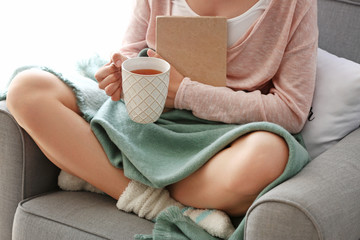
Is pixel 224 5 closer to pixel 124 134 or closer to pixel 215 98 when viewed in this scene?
pixel 215 98

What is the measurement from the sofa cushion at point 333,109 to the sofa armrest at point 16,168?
25.3 inches

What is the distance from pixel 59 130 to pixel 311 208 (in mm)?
582

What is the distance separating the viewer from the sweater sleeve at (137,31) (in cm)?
140

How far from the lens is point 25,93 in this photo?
1223mm

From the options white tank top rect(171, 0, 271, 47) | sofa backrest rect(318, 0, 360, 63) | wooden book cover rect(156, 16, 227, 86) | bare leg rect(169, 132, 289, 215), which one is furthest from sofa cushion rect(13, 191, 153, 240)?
sofa backrest rect(318, 0, 360, 63)

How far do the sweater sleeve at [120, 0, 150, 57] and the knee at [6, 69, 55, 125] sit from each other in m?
0.25

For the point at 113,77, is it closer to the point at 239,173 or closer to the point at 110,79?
the point at 110,79

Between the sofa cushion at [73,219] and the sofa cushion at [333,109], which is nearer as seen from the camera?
the sofa cushion at [73,219]

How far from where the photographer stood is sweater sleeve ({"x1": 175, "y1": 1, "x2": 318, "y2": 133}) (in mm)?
1249

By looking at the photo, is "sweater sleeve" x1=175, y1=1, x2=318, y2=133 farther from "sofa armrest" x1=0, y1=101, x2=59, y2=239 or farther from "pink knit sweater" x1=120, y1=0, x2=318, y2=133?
"sofa armrest" x1=0, y1=101, x2=59, y2=239

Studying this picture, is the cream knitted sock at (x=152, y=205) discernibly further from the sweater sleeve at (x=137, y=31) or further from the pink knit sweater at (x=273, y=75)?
the sweater sleeve at (x=137, y=31)

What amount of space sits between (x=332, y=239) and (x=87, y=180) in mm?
Result: 569

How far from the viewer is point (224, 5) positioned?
132 centimetres

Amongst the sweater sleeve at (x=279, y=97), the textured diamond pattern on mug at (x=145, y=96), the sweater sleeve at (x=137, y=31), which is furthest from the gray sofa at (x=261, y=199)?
the sweater sleeve at (x=137, y=31)
